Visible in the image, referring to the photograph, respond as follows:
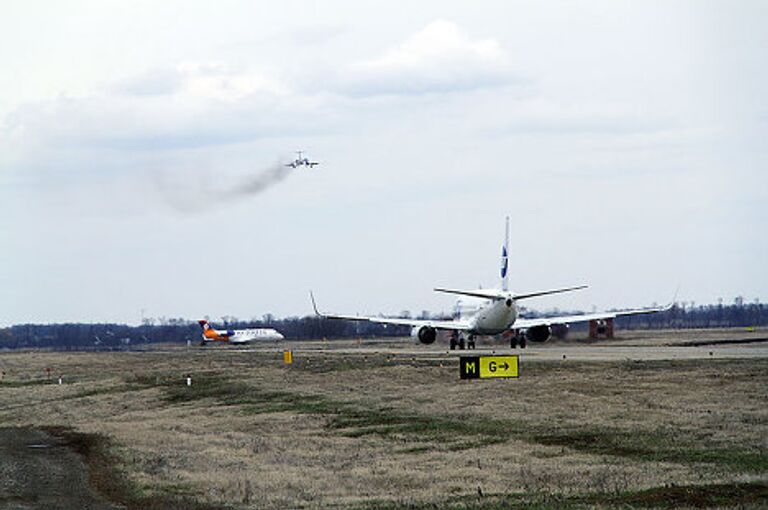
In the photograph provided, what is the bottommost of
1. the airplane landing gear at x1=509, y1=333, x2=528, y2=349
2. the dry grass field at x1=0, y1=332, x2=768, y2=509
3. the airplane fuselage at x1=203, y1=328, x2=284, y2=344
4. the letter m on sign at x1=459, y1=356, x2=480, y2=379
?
the dry grass field at x1=0, y1=332, x2=768, y2=509

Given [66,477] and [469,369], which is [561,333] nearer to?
[469,369]

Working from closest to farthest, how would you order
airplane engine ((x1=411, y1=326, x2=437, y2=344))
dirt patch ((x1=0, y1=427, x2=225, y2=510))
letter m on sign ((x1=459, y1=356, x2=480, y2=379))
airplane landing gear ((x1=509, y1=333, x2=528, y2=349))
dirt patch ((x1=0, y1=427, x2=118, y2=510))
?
dirt patch ((x1=0, y1=427, x2=225, y2=510)), dirt patch ((x1=0, y1=427, x2=118, y2=510)), letter m on sign ((x1=459, y1=356, x2=480, y2=379)), airplane landing gear ((x1=509, y1=333, x2=528, y2=349)), airplane engine ((x1=411, y1=326, x2=437, y2=344))

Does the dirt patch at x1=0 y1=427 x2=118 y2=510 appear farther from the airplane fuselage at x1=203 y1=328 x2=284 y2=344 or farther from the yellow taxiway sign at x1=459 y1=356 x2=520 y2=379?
the airplane fuselage at x1=203 y1=328 x2=284 y2=344

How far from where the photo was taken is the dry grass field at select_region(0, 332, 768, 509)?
31.2 metres

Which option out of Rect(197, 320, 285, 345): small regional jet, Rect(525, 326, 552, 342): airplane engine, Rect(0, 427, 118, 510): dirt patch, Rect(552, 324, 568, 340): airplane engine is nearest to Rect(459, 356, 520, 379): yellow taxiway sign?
Rect(0, 427, 118, 510): dirt patch

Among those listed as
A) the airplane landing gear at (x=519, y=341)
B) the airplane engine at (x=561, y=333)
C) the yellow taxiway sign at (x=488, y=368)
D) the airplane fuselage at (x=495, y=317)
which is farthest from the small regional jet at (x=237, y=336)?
the yellow taxiway sign at (x=488, y=368)

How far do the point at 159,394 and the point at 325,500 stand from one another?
45.8 metres

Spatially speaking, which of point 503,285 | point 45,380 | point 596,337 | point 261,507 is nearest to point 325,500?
point 261,507

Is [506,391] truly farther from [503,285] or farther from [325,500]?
[503,285]

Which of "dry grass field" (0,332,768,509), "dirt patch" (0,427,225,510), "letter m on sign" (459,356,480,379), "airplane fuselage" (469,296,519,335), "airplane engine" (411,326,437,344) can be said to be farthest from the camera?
"airplane engine" (411,326,437,344)

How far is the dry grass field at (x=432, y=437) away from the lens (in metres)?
31.2

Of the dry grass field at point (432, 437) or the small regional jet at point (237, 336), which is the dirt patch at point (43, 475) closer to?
the dry grass field at point (432, 437)

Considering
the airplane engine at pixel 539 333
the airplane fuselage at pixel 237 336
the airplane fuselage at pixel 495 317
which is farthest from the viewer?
the airplane fuselage at pixel 237 336

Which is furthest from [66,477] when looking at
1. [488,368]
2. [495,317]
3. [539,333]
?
[539,333]
